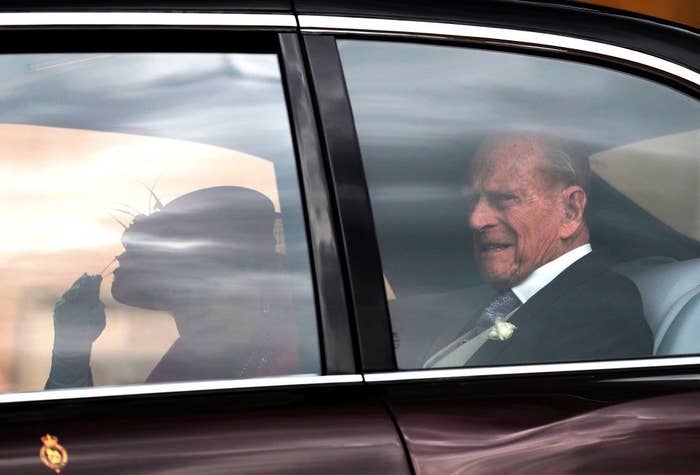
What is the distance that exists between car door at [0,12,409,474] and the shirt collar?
367 millimetres

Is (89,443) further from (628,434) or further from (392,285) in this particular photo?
(628,434)

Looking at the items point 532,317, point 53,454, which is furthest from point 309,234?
point 53,454

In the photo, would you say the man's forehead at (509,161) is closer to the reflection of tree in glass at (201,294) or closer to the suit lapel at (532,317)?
the suit lapel at (532,317)

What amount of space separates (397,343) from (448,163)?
1.12 feet

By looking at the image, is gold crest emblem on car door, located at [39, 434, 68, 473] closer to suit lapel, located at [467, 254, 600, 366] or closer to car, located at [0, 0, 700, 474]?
car, located at [0, 0, 700, 474]

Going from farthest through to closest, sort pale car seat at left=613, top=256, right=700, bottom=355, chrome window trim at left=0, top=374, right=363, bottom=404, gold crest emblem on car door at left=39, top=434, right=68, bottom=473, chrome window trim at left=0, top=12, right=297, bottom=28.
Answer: pale car seat at left=613, top=256, right=700, bottom=355 → chrome window trim at left=0, top=12, right=297, bottom=28 → chrome window trim at left=0, top=374, right=363, bottom=404 → gold crest emblem on car door at left=39, top=434, right=68, bottom=473

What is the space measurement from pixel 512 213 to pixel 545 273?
12cm

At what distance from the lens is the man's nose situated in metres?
2.28

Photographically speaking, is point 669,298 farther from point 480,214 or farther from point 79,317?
point 79,317

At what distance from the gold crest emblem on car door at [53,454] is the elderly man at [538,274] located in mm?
627

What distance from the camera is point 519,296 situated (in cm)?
229

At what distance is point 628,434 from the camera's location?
82.3 inches

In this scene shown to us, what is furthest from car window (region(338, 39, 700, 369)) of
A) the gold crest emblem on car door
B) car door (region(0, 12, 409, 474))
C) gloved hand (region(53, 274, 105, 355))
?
the gold crest emblem on car door

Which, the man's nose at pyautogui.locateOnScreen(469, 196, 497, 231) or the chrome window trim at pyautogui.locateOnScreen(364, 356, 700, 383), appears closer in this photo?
the chrome window trim at pyautogui.locateOnScreen(364, 356, 700, 383)
